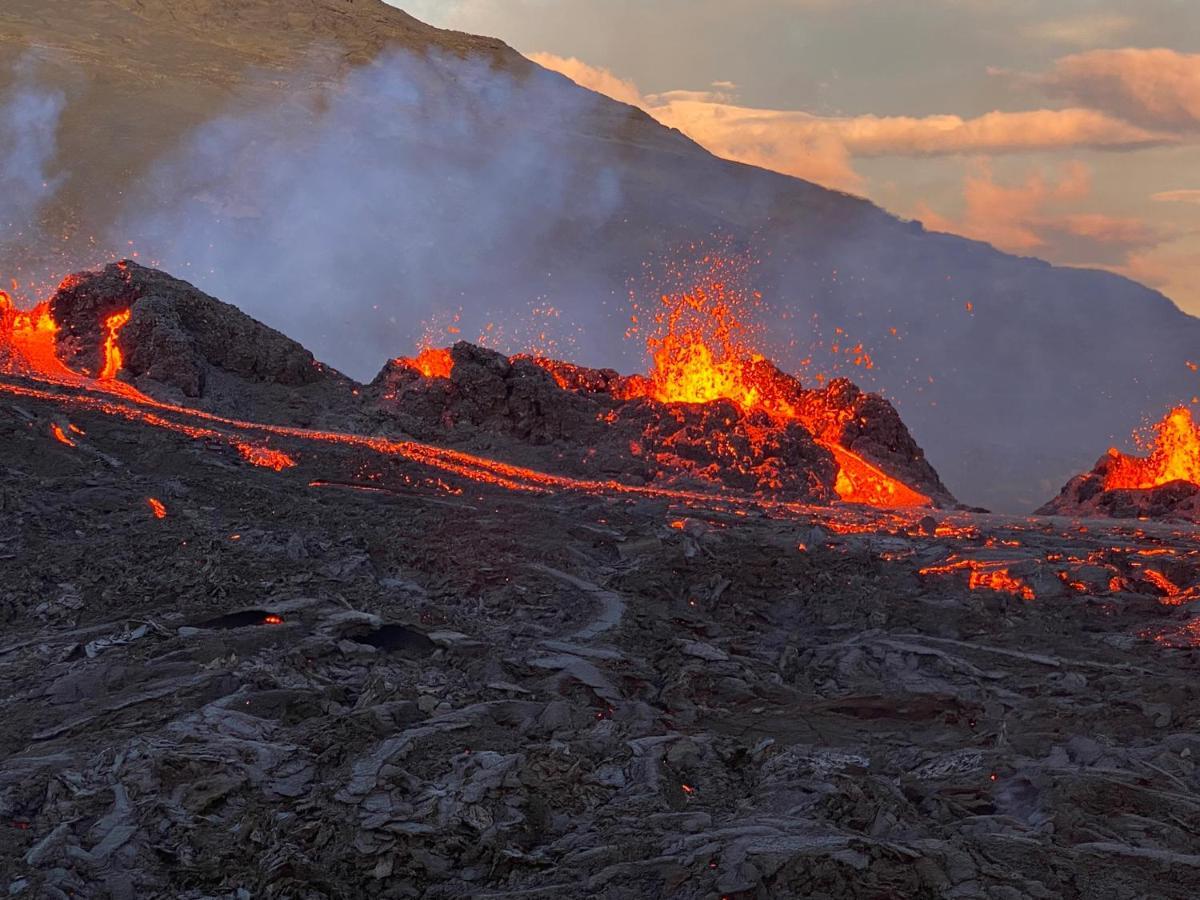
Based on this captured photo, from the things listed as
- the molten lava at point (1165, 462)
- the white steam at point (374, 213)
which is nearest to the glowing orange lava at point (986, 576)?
the molten lava at point (1165, 462)

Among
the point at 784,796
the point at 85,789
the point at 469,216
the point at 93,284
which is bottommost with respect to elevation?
the point at 85,789

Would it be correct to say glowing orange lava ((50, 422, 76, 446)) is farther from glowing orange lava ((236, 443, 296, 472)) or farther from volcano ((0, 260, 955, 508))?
volcano ((0, 260, 955, 508))

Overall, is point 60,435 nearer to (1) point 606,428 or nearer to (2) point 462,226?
(1) point 606,428

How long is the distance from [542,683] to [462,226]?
4969cm

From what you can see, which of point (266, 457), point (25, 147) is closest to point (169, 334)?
point (266, 457)

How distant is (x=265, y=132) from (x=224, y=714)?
5462 cm

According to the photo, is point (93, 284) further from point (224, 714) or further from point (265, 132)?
point (265, 132)

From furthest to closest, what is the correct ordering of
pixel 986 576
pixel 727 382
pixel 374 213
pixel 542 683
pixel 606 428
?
pixel 374 213, pixel 727 382, pixel 606 428, pixel 986 576, pixel 542 683

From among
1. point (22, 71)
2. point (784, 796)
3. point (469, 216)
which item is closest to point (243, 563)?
point (784, 796)

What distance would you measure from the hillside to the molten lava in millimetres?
23525

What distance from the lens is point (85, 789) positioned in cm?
608

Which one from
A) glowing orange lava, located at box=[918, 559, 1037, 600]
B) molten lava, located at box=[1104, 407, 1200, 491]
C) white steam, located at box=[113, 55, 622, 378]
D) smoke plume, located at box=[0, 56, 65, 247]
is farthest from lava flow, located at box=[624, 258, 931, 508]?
smoke plume, located at box=[0, 56, 65, 247]

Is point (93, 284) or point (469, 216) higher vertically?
→ point (469, 216)

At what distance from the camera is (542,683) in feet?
26.5
